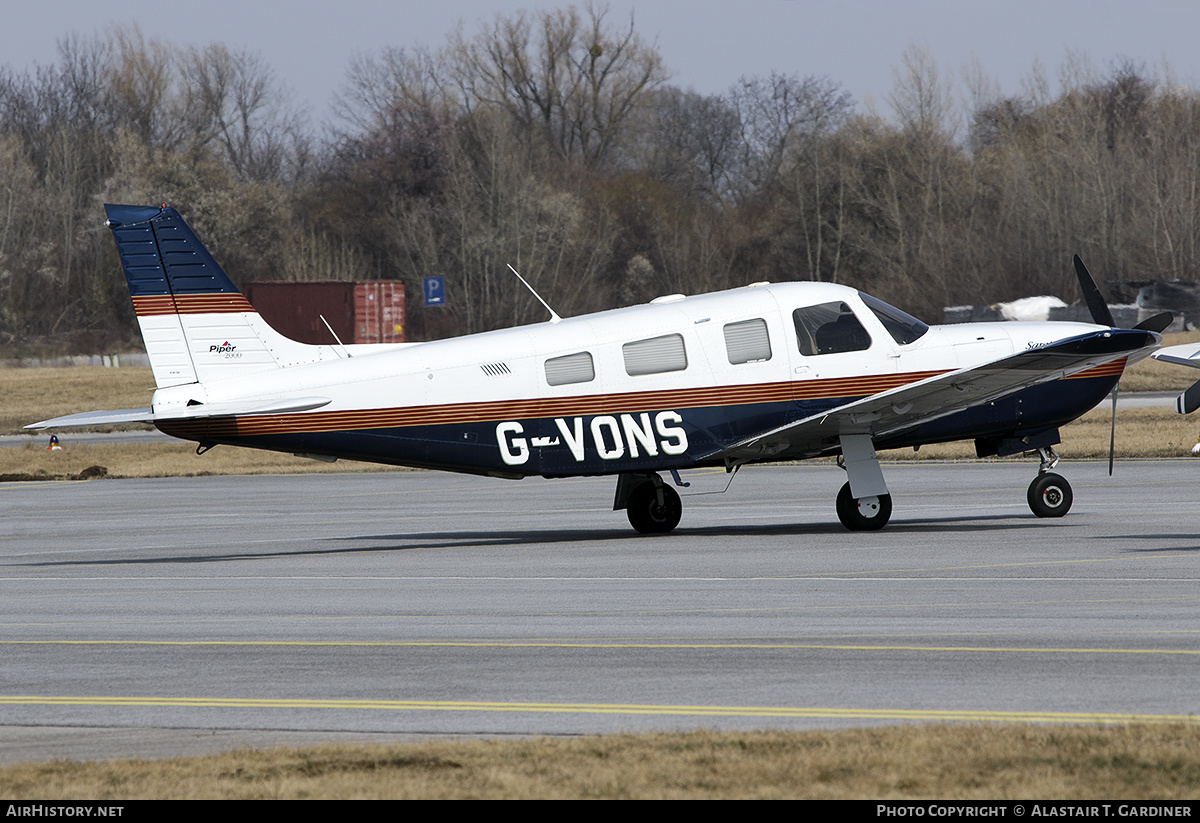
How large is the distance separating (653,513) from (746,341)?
8.59 ft

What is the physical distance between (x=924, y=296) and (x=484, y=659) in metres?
66.8

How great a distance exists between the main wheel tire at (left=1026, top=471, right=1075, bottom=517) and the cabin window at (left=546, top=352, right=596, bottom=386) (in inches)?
234

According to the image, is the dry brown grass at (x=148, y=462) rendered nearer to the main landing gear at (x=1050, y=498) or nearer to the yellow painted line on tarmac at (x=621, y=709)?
the main landing gear at (x=1050, y=498)

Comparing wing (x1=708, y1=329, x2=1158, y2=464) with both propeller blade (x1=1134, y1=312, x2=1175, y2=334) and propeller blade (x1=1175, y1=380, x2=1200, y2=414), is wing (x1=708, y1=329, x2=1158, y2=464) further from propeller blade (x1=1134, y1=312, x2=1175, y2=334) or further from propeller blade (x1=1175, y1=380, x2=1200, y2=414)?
propeller blade (x1=1175, y1=380, x2=1200, y2=414)

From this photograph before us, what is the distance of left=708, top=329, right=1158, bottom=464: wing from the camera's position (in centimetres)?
1561

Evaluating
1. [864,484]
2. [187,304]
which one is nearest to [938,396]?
[864,484]

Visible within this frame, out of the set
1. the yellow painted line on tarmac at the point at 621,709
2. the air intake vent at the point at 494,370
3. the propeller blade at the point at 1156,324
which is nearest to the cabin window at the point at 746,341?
the air intake vent at the point at 494,370

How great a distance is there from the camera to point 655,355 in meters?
16.4

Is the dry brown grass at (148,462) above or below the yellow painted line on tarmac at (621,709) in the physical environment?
above

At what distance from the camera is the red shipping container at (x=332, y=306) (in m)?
68.1

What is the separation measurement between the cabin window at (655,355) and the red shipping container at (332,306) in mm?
52343

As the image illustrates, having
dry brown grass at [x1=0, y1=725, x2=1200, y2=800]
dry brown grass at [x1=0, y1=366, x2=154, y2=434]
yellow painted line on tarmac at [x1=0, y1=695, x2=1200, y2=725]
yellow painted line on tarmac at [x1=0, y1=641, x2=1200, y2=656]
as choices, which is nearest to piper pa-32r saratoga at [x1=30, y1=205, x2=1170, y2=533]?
yellow painted line on tarmac at [x1=0, y1=641, x2=1200, y2=656]

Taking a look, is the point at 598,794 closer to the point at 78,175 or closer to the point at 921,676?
the point at 921,676
